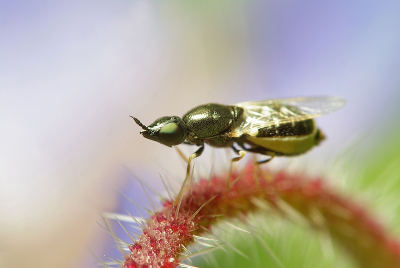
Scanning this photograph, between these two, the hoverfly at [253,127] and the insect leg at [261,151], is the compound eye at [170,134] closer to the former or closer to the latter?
the hoverfly at [253,127]

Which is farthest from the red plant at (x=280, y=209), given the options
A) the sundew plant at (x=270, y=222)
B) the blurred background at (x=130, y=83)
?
the blurred background at (x=130, y=83)

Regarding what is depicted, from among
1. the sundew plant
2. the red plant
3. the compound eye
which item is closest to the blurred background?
the sundew plant

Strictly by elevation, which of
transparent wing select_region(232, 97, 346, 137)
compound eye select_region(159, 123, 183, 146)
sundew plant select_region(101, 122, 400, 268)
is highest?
compound eye select_region(159, 123, 183, 146)

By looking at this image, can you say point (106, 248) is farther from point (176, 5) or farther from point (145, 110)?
point (176, 5)

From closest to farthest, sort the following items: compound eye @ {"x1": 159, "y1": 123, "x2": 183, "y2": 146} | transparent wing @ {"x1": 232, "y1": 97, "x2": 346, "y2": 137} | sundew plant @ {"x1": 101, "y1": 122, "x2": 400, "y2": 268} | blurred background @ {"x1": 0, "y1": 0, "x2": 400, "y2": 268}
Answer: sundew plant @ {"x1": 101, "y1": 122, "x2": 400, "y2": 268} < compound eye @ {"x1": 159, "y1": 123, "x2": 183, "y2": 146} < transparent wing @ {"x1": 232, "y1": 97, "x2": 346, "y2": 137} < blurred background @ {"x1": 0, "y1": 0, "x2": 400, "y2": 268}

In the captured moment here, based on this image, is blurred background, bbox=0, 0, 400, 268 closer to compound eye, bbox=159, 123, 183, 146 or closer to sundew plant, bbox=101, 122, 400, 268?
sundew plant, bbox=101, 122, 400, 268
